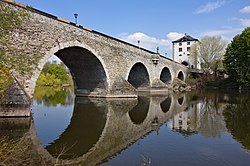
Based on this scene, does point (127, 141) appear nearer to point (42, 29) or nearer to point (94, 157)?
point (94, 157)

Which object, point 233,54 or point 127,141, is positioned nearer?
point 127,141

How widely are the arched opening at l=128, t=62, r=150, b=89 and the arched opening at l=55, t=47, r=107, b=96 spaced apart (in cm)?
1076

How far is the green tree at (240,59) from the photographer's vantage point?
35841 mm

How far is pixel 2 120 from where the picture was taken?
11445mm

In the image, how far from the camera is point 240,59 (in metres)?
37.2

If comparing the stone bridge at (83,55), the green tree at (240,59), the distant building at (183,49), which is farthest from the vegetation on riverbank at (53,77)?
the green tree at (240,59)

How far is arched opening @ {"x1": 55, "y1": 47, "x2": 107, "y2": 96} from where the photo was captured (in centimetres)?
2130

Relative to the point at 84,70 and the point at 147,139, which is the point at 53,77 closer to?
the point at 84,70

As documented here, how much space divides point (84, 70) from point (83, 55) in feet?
8.77

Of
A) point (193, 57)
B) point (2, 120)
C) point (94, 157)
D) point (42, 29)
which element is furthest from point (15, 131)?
point (193, 57)

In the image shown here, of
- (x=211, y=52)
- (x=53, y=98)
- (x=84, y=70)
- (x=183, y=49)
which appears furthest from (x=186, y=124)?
(x=183, y=49)

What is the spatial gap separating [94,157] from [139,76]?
92.9 ft

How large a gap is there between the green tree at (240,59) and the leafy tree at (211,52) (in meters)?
7.51

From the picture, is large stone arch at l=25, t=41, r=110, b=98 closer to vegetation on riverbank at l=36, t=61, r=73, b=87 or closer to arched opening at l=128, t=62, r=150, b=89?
arched opening at l=128, t=62, r=150, b=89
